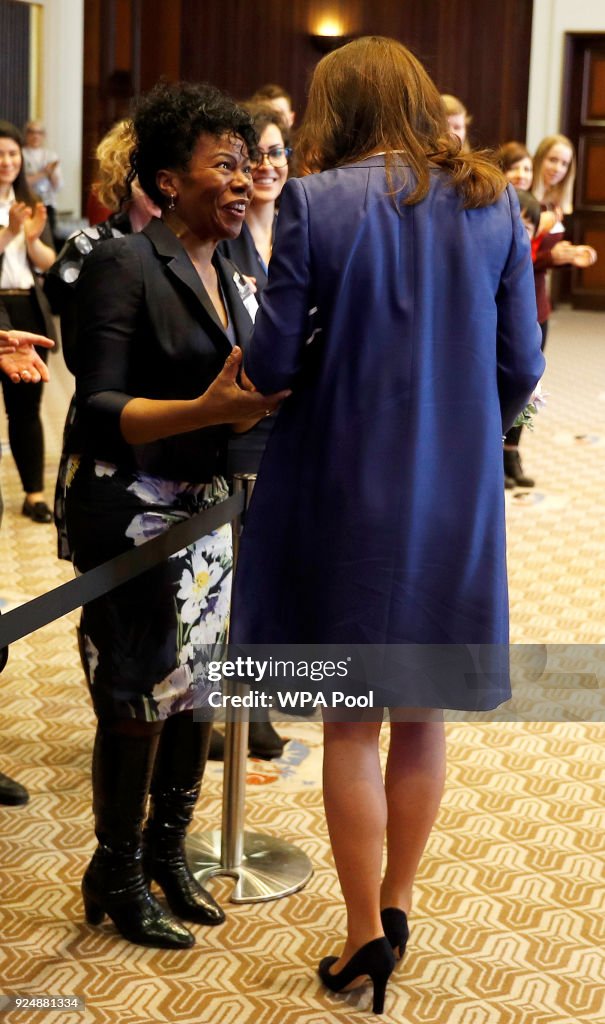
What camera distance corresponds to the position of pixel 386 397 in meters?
2.12

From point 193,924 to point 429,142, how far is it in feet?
5.48

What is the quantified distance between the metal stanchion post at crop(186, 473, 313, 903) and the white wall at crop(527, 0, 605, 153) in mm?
14157

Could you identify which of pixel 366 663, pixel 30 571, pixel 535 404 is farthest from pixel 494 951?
pixel 30 571

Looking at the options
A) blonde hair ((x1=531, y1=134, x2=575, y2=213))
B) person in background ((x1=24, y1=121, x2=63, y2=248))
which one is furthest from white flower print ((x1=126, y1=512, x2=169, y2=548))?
person in background ((x1=24, y1=121, x2=63, y2=248))

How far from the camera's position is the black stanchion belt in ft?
6.66

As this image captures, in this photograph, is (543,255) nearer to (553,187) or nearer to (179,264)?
(553,187)

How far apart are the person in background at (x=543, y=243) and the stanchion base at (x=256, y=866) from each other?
3.64m

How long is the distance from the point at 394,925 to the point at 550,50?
15.1 metres

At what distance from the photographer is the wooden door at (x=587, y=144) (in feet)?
52.5

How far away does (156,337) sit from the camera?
236 cm

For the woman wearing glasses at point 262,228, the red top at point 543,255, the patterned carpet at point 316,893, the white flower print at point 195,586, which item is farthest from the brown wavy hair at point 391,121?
the red top at point 543,255

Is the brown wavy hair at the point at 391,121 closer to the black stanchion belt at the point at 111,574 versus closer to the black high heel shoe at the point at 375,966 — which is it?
the black stanchion belt at the point at 111,574

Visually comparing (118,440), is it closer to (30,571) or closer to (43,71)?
(30,571)

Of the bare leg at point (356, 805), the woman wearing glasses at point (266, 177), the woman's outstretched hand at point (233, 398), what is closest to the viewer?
the woman's outstretched hand at point (233, 398)
